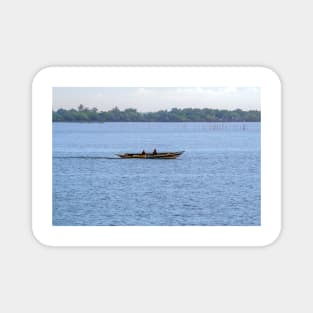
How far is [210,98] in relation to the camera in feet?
19.3

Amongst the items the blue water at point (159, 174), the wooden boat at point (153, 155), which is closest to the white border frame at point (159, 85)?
the blue water at point (159, 174)

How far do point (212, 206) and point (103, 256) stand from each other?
4.72ft

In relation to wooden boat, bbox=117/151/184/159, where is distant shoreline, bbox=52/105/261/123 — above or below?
above

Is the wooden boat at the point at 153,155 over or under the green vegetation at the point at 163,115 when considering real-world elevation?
under

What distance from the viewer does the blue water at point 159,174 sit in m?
5.86

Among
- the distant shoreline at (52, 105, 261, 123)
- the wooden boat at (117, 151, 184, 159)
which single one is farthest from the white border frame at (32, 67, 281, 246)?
the wooden boat at (117, 151, 184, 159)

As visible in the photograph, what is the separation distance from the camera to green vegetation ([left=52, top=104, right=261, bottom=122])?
6.04 metres

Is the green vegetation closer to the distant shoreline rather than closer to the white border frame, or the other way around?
the distant shoreline

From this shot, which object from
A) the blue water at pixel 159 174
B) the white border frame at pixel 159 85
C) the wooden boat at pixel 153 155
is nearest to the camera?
the white border frame at pixel 159 85

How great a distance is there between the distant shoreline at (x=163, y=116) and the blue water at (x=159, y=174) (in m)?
0.05

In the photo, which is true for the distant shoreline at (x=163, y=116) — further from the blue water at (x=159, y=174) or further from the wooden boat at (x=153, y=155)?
the wooden boat at (x=153, y=155)

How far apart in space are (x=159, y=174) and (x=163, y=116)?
1.67ft
